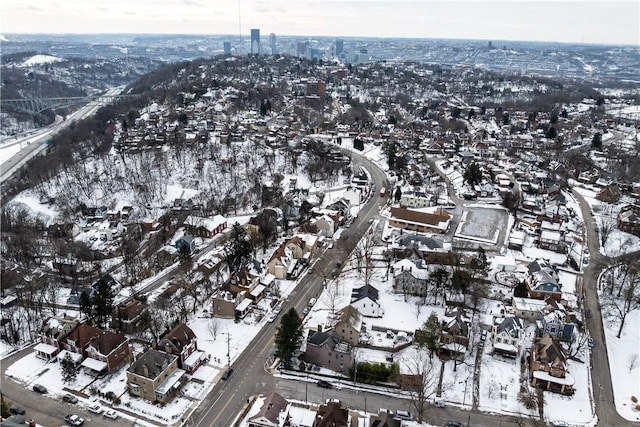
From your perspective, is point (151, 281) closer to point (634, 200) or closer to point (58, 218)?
point (58, 218)

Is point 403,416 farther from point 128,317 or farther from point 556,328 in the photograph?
point 128,317

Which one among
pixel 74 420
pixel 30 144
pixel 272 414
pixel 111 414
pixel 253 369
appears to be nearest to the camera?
pixel 272 414

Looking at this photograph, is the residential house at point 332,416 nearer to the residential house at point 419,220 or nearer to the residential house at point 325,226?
the residential house at point 325,226

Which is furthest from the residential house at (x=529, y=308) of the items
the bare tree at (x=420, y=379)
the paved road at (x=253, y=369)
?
the paved road at (x=253, y=369)

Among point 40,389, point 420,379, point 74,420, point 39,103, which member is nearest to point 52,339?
point 40,389

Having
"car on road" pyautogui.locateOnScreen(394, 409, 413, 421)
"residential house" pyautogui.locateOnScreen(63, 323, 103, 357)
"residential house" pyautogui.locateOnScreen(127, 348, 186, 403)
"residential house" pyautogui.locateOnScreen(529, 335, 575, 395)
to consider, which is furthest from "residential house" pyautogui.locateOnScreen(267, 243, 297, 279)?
"residential house" pyautogui.locateOnScreen(529, 335, 575, 395)

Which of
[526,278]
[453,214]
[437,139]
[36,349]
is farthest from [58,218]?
[437,139]
